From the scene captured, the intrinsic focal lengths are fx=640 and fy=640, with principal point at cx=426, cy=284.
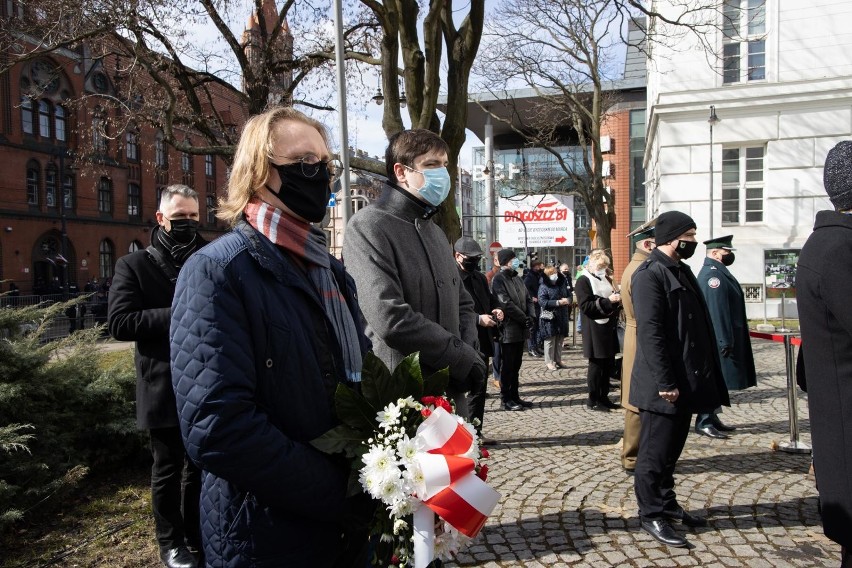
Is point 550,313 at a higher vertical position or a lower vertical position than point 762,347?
higher

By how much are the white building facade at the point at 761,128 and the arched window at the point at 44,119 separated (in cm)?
4001

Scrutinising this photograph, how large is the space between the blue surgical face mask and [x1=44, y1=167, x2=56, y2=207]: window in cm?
4619

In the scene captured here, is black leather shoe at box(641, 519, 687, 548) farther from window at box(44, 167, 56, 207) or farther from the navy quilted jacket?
window at box(44, 167, 56, 207)

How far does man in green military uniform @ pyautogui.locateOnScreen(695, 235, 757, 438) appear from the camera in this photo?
6.65 meters

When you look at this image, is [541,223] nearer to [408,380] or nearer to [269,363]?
[408,380]

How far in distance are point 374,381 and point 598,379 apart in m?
6.65

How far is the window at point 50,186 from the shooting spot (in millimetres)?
42031

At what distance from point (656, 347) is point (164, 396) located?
302 cm

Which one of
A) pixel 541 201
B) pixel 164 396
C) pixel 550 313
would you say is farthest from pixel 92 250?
pixel 164 396

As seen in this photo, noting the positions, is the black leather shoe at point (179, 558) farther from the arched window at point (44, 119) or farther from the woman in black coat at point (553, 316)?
the arched window at point (44, 119)

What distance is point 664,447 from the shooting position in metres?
4.13

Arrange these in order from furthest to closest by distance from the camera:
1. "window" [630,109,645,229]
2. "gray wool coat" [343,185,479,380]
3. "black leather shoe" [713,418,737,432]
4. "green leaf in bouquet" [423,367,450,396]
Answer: "window" [630,109,645,229]
"black leather shoe" [713,418,737,432]
"gray wool coat" [343,185,479,380]
"green leaf in bouquet" [423,367,450,396]

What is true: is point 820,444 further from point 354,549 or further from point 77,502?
point 77,502

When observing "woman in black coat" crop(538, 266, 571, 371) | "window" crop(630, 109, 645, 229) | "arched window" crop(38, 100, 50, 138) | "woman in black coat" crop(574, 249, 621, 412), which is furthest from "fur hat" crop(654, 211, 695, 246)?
"arched window" crop(38, 100, 50, 138)
